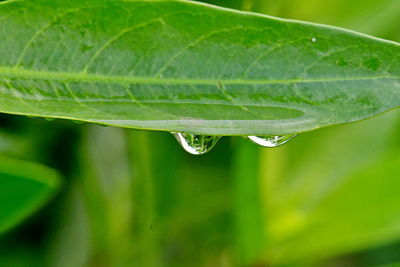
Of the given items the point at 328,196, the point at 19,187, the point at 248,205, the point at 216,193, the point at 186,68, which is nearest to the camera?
the point at 186,68

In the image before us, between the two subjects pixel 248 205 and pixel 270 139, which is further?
pixel 248 205

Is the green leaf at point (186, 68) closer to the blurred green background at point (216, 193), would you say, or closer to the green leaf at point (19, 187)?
the green leaf at point (19, 187)

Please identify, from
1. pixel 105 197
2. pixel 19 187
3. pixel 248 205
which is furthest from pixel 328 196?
pixel 19 187

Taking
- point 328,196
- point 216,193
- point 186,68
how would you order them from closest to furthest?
point 186,68
point 328,196
point 216,193

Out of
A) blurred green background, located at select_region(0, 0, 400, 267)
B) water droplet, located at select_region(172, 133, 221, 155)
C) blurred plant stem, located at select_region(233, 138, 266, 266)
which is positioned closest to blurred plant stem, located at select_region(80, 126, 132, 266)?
blurred green background, located at select_region(0, 0, 400, 267)

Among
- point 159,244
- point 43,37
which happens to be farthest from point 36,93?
point 159,244

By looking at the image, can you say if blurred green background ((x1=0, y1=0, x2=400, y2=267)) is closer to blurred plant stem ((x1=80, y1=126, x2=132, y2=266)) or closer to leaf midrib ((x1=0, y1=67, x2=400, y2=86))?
blurred plant stem ((x1=80, y1=126, x2=132, y2=266))

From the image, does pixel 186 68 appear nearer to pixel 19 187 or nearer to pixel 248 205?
pixel 19 187
